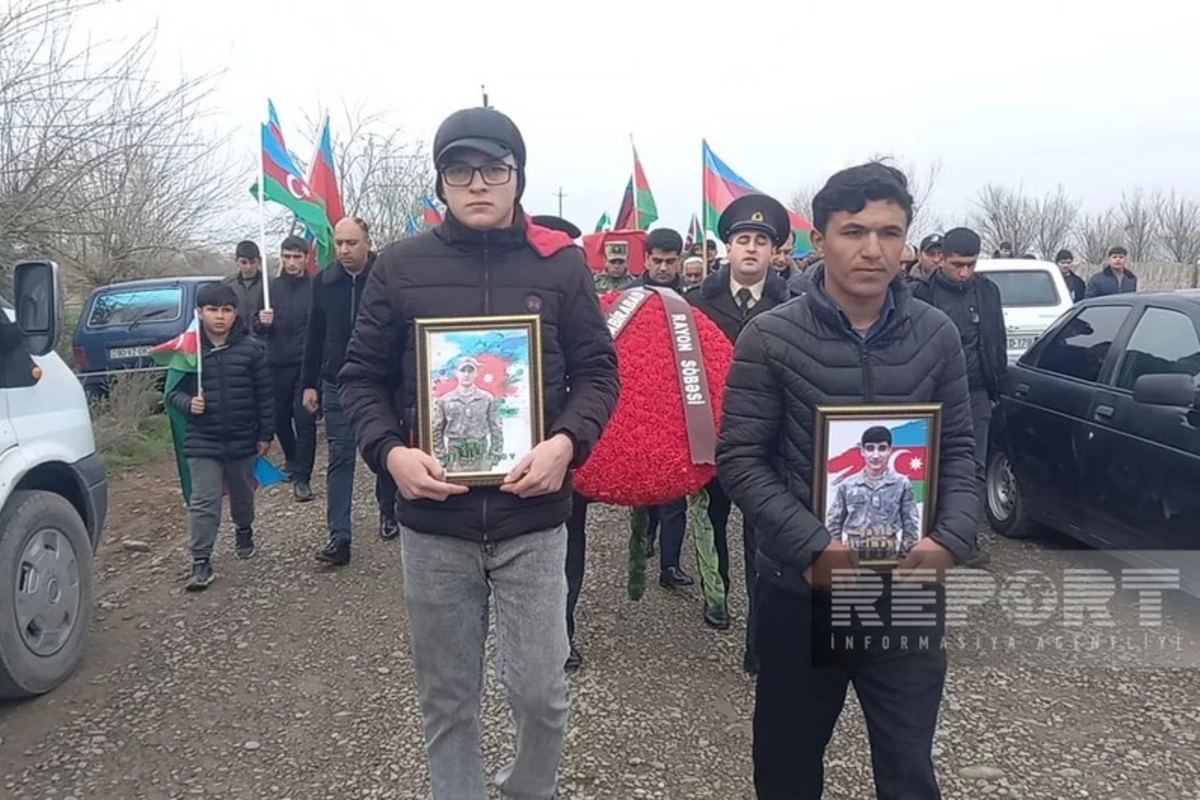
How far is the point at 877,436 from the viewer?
2217 millimetres

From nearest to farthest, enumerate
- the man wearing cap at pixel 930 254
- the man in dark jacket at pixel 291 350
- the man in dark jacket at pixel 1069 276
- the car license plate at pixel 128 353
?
1. the man wearing cap at pixel 930 254
2. the man in dark jacket at pixel 291 350
3. the car license plate at pixel 128 353
4. the man in dark jacket at pixel 1069 276

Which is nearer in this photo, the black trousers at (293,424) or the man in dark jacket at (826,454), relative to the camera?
the man in dark jacket at (826,454)

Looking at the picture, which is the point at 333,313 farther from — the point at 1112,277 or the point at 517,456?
the point at 1112,277

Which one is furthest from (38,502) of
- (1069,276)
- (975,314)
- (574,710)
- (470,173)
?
(1069,276)

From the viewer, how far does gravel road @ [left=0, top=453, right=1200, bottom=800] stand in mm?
3383

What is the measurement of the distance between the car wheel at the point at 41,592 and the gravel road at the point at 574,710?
152mm

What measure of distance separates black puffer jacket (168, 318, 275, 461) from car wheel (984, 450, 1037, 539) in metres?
4.83

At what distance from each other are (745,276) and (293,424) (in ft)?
17.1

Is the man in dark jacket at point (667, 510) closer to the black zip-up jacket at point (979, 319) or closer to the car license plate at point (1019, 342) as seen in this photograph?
the black zip-up jacket at point (979, 319)

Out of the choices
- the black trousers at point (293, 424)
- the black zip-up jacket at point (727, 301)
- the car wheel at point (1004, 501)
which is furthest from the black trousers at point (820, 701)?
the black trousers at point (293, 424)

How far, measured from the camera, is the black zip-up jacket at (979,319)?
233 inches

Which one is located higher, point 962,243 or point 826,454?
point 962,243

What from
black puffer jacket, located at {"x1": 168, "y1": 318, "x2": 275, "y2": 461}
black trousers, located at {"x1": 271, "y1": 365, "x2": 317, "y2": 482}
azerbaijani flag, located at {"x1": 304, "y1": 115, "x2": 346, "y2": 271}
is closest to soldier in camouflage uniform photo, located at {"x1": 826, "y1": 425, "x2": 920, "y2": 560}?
black puffer jacket, located at {"x1": 168, "y1": 318, "x2": 275, "y2": 461}

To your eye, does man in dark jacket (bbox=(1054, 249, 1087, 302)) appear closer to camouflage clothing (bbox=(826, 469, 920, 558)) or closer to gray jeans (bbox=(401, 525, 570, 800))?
camouflage clothing (bbox=(826, 469, 920, 558))
